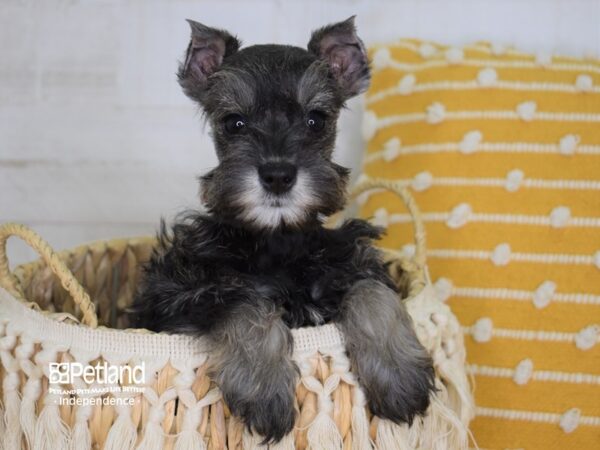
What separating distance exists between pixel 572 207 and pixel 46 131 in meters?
2.16

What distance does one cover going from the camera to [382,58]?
255 centimetres

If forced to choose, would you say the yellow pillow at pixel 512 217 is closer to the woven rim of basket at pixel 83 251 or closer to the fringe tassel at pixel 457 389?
the woven rim of basket at pixel 83 251

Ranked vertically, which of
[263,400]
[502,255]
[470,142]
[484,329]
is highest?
[470,142]

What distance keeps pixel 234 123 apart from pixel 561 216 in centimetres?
116

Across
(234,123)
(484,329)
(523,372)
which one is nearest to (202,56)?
(234,123)

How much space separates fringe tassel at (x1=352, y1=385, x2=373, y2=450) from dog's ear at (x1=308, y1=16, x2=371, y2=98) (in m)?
0.88

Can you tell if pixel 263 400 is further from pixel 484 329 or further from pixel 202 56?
pixel 484 329

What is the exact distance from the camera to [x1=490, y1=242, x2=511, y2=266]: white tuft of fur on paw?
7.33ft

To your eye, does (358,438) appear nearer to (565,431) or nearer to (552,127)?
(565,431)

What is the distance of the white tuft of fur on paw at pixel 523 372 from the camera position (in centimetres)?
215

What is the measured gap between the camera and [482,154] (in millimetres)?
2336

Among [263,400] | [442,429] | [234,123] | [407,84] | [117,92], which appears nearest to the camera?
[263,400]

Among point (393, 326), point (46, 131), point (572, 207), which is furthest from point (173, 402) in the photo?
point (46, 131)

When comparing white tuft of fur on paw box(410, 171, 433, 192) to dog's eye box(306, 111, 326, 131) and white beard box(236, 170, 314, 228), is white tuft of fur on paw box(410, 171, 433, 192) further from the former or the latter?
white beard box(236, 170, 314, 228)
